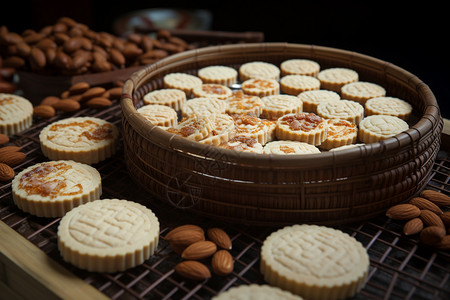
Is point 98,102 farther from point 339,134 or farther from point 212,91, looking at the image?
point 339,134

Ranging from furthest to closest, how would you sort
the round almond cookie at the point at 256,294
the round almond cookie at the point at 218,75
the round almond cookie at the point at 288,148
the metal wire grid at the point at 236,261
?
1. the round almond cookie at the point at 218,75
2. the round almond cookie at the point at 288,148
3. the metal wire grid at the point at 236,261
4. the round almond cookie at the point at 256,294

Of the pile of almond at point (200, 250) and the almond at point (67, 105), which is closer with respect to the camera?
the pile of almond at point (200, 250)

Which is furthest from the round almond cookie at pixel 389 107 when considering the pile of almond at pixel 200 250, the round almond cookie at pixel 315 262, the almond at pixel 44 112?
the almond at pixel 44 112

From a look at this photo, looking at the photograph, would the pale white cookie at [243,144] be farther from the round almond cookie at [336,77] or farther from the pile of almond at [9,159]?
the pile of almond at [9,159]

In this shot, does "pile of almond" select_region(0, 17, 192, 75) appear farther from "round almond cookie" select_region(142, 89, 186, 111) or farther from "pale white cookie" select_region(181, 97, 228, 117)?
"pale white cookie" select_region(181, 97, 228, 117)

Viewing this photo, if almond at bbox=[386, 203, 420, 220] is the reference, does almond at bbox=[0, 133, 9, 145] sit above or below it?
below

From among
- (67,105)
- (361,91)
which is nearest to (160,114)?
(67,105)

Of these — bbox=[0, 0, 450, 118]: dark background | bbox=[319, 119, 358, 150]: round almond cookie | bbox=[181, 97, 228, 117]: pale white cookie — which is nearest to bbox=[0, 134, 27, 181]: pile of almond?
bbox=[181, 97, 228, 117]: pale white cookie

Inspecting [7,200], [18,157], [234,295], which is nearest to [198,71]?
[18,157]
